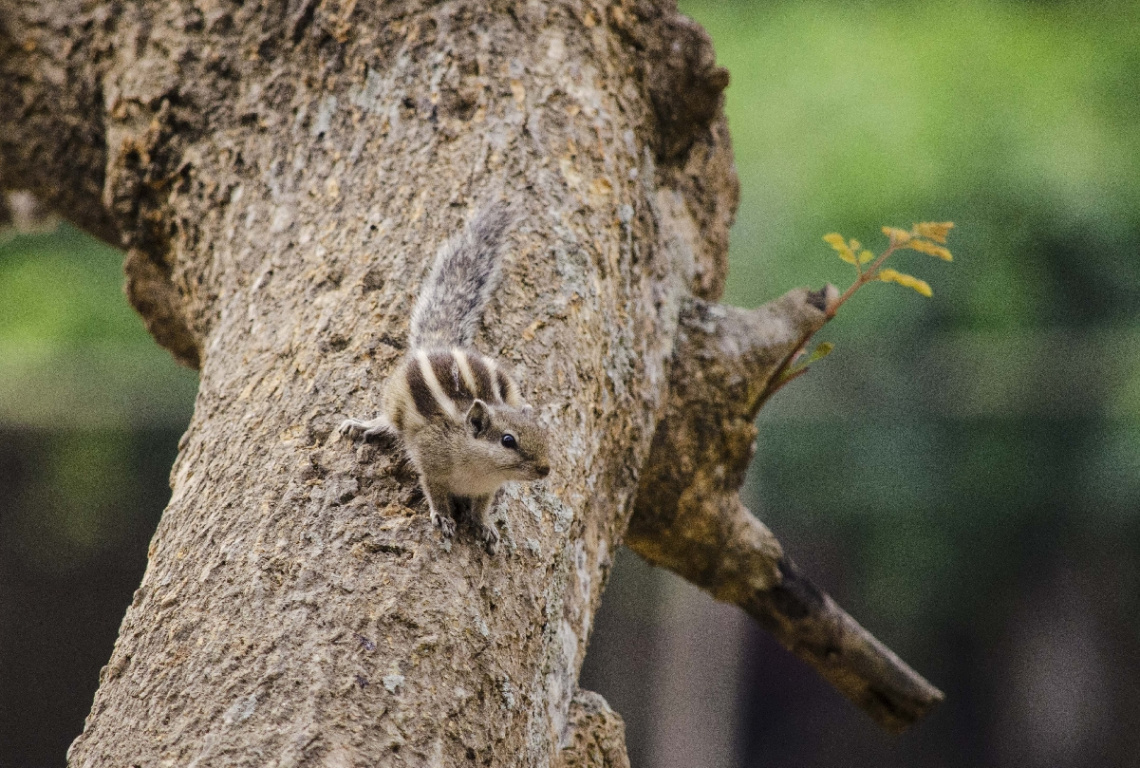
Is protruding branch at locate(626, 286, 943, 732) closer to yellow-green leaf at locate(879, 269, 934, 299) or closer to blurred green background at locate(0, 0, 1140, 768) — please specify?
yellow-green leaf at locate(879, 269, 934, 299)

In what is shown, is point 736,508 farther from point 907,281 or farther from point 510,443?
point 510,443

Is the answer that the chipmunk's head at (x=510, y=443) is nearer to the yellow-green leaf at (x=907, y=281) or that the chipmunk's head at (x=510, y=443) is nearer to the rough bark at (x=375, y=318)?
the rough bark at (x=375, y=318)

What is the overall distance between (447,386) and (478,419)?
0.27ft

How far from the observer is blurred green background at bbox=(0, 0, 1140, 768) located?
6008mm

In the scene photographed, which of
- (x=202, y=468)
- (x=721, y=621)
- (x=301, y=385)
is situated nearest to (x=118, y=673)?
(x=202, y=468)

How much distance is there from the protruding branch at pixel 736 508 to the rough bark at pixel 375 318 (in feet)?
0.03

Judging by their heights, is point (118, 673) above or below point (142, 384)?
above

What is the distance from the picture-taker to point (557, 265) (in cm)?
219

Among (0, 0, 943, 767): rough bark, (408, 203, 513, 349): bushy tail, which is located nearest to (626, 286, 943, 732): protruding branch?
(0, 0, 943, 767): rough bark

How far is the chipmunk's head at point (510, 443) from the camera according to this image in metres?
1.94

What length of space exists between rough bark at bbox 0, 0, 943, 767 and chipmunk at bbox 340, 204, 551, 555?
0.04 metres

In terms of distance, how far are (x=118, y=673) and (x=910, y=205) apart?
5.79 metres

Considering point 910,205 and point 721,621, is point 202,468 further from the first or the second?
point 910,205

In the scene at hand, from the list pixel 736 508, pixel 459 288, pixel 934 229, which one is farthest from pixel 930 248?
pixel 459 288
